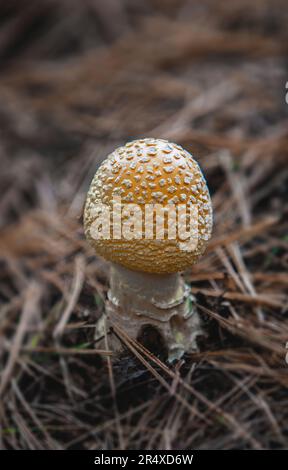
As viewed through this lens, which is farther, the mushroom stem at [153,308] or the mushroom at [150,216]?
the mushroom stem at [153,308]

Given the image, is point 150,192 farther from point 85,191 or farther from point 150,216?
point 85,191

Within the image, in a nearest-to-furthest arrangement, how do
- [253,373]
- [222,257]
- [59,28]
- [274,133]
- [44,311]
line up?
[253,373] < [222,257] < [44,311] < [274,133] < [59,28]

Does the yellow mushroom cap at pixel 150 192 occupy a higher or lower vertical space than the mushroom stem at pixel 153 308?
higher

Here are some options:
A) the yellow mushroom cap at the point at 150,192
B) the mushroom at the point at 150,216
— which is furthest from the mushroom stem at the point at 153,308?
the yellow mushroom cap at the point at 150,192

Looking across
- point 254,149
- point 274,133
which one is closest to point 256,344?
point 254,149

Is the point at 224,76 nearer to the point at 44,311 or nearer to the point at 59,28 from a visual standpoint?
the point at 59,28

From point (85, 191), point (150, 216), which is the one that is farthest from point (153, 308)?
point (85, 191)

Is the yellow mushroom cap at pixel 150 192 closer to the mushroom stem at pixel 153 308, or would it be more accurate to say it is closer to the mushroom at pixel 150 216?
the mushroom at pixel 150 216
